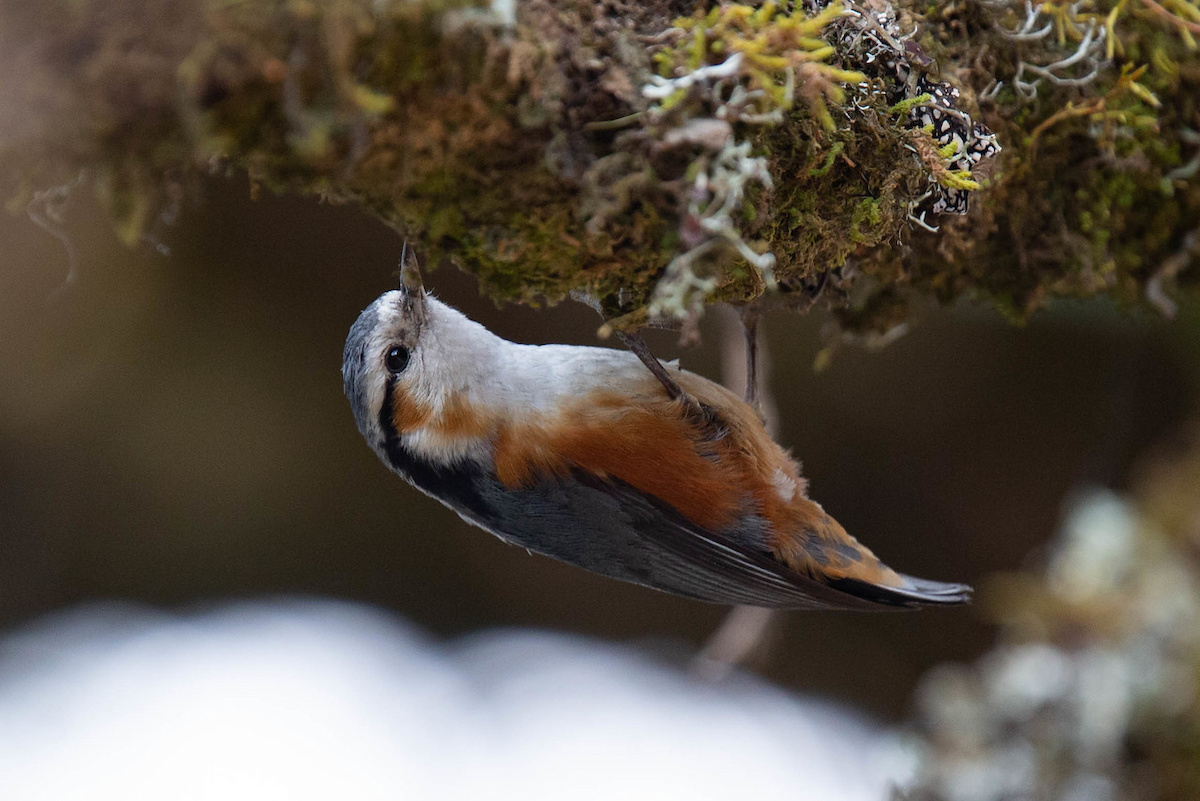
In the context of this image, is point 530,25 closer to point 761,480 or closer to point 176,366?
point 761,480

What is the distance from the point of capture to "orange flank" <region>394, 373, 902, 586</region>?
2.07 metres

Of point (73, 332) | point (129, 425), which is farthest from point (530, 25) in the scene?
point (129, 425)

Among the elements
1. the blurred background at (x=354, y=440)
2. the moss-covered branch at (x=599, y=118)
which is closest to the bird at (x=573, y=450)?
the moss-covered branch at (x=599, y=118)

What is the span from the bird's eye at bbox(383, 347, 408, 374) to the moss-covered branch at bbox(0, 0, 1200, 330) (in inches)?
24.5

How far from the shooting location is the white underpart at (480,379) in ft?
6.83

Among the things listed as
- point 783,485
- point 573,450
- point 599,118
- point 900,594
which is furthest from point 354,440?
point 599,118

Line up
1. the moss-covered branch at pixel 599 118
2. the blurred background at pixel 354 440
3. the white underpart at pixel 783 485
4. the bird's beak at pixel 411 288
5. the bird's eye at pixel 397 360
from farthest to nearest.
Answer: the blurred background at pixel 354 440
the white underpart at pixel 783 485
the bird's eye at pixel 397 360
the bird's beak at pixel 411 288
the moss-covered branch at pixel 599 118

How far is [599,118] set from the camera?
1.30 meters

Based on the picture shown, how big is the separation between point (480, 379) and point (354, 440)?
97.7 inches

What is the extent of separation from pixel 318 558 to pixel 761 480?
3.19m

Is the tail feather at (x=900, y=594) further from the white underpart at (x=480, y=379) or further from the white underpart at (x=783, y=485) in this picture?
the white underpart at (x=480, y=379)

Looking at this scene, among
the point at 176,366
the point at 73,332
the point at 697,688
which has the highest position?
the point at 73,332

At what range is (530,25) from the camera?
1.26 metres

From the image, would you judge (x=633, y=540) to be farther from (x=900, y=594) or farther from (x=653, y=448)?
(x=900, y=594)
